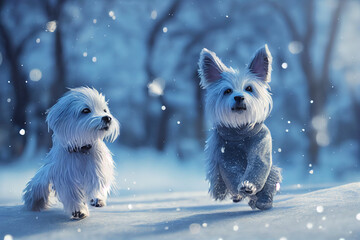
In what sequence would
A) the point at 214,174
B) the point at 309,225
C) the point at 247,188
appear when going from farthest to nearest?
1. the point at 214,174
2. the point at 247,188
3. the point at 309,225

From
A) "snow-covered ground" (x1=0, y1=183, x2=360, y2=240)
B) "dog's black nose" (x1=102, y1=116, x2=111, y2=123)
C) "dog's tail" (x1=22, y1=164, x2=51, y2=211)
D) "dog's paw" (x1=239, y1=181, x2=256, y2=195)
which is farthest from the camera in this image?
"dog's tail" (x1=22, y1=164, x2=51, y2=211)

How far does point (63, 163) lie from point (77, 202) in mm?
296

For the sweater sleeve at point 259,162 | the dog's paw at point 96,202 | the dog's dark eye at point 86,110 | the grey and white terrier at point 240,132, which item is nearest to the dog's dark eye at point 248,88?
the grey and white terrier at point 240,132

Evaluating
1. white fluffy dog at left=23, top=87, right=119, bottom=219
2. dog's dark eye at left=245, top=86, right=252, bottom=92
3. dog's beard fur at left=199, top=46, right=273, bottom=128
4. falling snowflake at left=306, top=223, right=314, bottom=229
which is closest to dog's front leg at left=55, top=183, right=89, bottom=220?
white fluffy dog at left=23, top=87, right=119, bottom=219

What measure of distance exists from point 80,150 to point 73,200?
0.36 m

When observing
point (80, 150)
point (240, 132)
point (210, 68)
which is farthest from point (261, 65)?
point (80, 150)

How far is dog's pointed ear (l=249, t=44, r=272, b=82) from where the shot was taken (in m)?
3.09

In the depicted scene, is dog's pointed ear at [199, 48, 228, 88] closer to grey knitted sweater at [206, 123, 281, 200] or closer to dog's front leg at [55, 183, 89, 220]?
grey knitted sweater at [206, 123, 281, 200]

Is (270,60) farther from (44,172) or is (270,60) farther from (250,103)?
(44,172)

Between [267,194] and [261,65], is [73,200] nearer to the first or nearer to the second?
[267,194]

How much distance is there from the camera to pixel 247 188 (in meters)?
2.80

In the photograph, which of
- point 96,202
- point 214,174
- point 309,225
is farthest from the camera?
point 214,174

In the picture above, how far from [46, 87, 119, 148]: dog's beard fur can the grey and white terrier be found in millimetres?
738

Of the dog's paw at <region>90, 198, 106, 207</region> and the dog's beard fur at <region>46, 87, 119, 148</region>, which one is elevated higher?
the dog's beard fur at <region>46, 87, 119, 148</region>
